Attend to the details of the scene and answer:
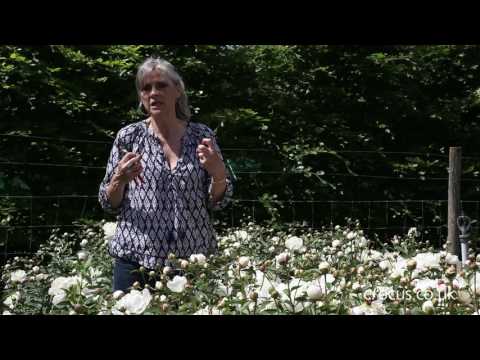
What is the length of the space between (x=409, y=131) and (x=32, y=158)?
3795 millimetres

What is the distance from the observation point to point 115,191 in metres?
1.83

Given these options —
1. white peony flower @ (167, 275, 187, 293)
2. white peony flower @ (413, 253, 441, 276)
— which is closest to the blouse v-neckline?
white peony flower @ (167, 275, 187, 293)

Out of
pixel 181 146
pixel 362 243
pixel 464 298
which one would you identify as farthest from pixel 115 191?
pixel 362 243

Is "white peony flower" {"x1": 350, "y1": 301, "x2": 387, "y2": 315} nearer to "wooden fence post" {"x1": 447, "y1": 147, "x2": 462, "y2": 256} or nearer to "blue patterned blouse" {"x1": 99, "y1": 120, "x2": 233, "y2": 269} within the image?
"blue patterned blouse" {"x1": 99, "y1": 120, "x2": 233, "y2": 269}

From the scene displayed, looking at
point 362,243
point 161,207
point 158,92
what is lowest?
point 362,243

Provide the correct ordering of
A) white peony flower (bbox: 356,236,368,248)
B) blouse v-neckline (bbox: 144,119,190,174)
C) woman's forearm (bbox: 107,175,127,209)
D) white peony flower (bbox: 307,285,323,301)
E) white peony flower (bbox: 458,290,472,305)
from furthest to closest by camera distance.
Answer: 1. white peony flower (bbox: 356,236,368,248)
2. blouse v-neckline (bbox: 144,119,190,174)
3. woman's forearm (bbox: 107,175,127,209)
4. white peony flower (bbox: 458,290,472,305)
5. white peony flower (bbox: 307,285,323,301)

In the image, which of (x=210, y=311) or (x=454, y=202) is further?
(x=454, y=202)

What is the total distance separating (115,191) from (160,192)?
0.14 m

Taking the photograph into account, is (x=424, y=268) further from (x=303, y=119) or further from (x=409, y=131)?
(x=409, y=131)

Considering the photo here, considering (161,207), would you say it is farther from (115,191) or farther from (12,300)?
(12,300)

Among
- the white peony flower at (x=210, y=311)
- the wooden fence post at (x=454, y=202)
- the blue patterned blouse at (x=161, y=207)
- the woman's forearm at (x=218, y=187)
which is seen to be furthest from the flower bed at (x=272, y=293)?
the wooden fence post at (x=454, y=202)

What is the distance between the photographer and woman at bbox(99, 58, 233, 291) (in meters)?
1.87

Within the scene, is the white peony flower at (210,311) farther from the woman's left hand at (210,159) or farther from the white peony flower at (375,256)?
the white peony flower at (375,256)

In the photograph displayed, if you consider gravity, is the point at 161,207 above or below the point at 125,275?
above
